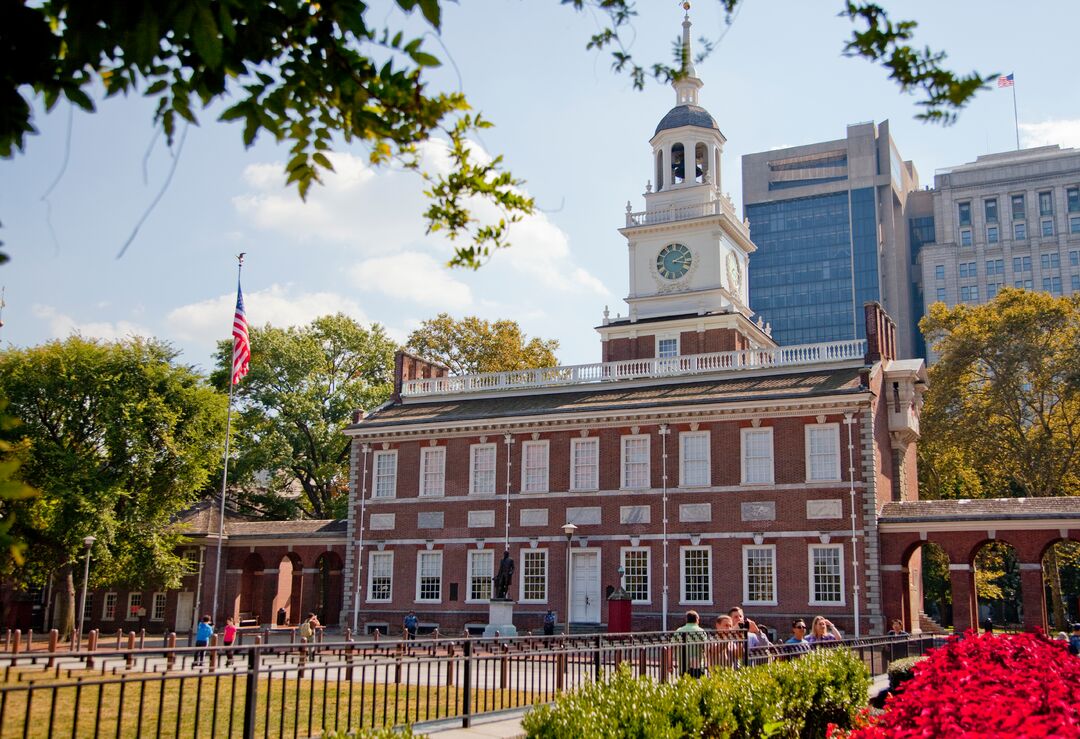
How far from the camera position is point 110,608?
51.0 meters

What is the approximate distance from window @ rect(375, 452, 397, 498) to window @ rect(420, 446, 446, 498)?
4.57 ft

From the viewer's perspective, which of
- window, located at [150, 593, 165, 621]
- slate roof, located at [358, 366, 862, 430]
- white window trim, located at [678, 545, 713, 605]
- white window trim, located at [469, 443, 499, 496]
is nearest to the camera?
white window trim, located at [678, 545, 713, 605]

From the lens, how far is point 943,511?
36.2 meters

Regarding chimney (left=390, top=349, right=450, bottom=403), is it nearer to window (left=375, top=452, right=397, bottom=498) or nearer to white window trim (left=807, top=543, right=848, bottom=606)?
window (left=375, top=452, right=397, bottom=498)

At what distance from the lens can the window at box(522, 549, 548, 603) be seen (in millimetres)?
41009

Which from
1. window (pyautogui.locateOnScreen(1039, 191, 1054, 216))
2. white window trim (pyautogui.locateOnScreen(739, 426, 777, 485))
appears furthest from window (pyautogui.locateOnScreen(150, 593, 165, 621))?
window (pyautogui.locateOnScreen(1039, 191, 1054, 216))

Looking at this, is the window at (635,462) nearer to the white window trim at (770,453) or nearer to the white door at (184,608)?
the white window trim at (770,453)

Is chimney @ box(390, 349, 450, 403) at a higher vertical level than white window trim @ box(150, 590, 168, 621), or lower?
higher

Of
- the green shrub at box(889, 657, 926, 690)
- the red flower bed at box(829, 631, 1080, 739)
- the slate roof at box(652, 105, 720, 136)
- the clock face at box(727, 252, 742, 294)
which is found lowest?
the green shrub at box(889, 657, 926, 690)

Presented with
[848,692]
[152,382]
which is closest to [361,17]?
[848,692]

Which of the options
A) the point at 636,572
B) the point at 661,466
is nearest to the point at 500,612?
the point at 636,572

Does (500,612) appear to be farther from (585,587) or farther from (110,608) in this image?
(110,608)

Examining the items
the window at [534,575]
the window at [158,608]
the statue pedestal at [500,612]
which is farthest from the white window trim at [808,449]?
the window at [158,608]

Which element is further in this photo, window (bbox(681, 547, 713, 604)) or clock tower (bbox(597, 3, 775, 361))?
clock tower (bbox(597, 3, 775, 361))
